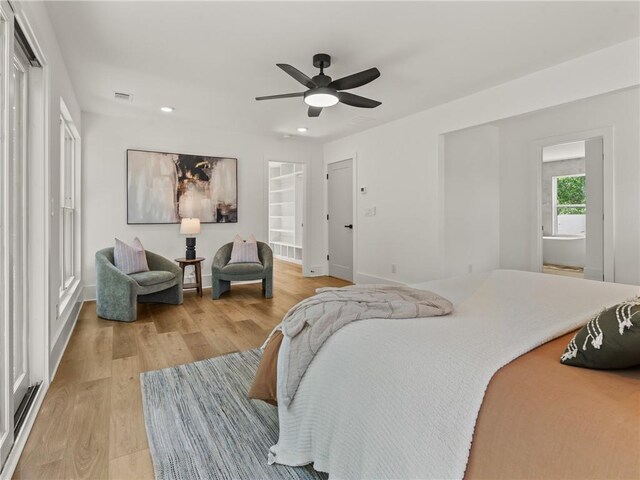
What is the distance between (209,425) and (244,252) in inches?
125

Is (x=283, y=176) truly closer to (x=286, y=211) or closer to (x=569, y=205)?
(x=286, y=211)

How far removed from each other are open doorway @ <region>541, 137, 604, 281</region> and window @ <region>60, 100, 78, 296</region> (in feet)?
20.4

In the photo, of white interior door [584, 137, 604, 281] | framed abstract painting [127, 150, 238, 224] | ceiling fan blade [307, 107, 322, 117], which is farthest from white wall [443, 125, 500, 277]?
framed abstract painting [127, 150, 238, 224]

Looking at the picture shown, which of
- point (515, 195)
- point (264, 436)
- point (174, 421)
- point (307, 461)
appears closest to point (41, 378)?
point (174, 421)

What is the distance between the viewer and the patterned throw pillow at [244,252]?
4844mm

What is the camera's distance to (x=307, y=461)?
150 cm

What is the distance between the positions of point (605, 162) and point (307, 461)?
4.94m

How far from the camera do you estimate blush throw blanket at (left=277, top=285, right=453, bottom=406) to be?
1476mm

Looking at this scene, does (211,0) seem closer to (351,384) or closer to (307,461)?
(351,384)

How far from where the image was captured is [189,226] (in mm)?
4742

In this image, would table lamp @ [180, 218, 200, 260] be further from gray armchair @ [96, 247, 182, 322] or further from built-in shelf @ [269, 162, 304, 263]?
built-in shelf @ [269, 162, 304, 263]

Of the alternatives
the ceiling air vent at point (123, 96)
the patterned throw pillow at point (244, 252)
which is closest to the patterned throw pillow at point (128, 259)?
A: the patterned throw pillow at point (244, 252)

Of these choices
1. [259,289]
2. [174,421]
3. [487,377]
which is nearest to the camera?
[487,377]

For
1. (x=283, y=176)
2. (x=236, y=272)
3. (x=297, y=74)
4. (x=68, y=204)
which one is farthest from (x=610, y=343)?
(x=283, y=176)
